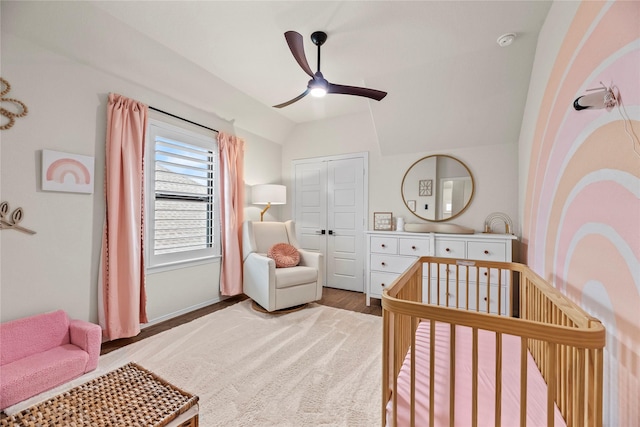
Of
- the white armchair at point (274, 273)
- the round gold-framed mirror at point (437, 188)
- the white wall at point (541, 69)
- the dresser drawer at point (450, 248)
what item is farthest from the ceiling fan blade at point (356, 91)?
the white armchair at point (274, 273)

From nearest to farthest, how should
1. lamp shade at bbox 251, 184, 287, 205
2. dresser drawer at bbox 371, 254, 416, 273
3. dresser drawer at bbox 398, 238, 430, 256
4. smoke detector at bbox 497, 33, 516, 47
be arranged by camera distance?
smoke detector at bbox 497, 33, 516, 47 < dresser drawer at bbox 398, 238, 430, 256 < dresser drawer at bbox 371, 254, 416, 273 < lamp shade at bbox 251, 184, 287, 205

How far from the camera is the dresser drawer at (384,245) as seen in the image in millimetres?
3135

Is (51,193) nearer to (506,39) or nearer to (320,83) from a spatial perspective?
(320,83)

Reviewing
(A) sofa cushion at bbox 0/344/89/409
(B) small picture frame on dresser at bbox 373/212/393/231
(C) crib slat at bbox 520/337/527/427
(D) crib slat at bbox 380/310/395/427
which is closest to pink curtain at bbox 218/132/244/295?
(A) sofa cushion at bbox 0/344/89/409

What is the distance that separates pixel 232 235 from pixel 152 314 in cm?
116

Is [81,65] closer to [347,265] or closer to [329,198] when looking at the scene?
[329,198]

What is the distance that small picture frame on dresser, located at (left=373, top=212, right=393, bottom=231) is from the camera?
3.63m

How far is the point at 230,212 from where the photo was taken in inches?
132

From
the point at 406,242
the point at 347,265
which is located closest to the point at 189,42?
the point at 406,242

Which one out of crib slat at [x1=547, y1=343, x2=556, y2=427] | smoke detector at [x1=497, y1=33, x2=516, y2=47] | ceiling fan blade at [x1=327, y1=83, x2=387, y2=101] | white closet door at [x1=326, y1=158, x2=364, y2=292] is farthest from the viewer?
white closet door at [x1=326, y1=158, x2=364, y2=292]

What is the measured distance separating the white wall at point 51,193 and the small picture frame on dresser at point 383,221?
2994 millimetres

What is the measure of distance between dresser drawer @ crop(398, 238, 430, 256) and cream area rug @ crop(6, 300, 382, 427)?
0.83 meters

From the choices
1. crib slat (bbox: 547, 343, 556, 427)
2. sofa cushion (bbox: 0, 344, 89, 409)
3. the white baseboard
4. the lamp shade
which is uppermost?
the lamp shade

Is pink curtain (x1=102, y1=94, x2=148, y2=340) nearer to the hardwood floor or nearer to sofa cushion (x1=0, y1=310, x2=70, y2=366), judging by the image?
the hardwood floor
